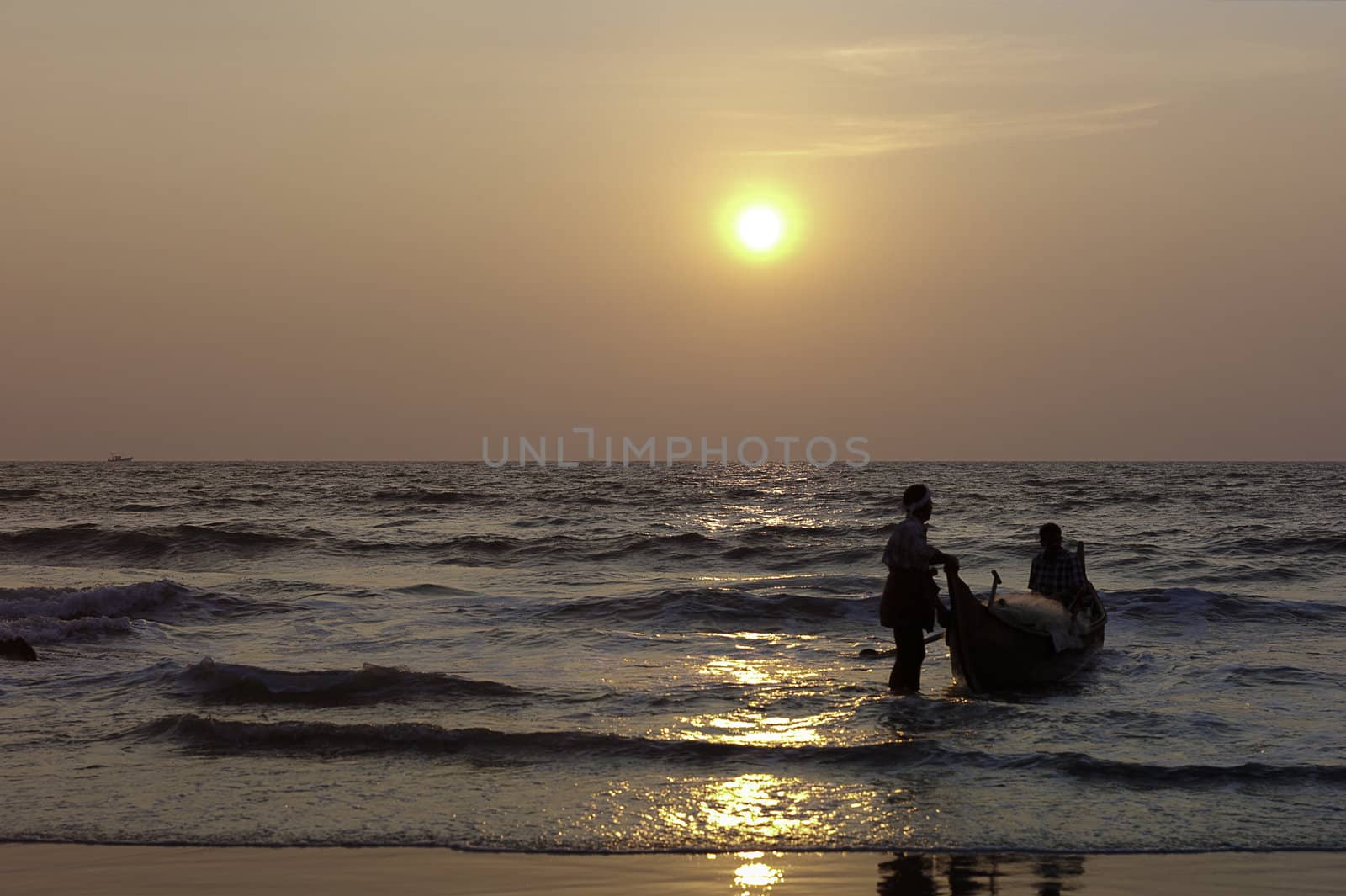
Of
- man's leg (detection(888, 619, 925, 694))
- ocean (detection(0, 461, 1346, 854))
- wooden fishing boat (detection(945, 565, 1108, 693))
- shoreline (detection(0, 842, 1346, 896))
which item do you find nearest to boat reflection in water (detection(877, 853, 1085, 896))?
shoreline (detection(0, 842, 1346, 896))

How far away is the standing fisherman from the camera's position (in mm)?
11778

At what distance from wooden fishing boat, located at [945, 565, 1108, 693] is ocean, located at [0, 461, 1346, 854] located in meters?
0.30

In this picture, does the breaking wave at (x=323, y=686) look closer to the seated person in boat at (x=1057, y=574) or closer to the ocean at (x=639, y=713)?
the ocean at (x=639, y=713)

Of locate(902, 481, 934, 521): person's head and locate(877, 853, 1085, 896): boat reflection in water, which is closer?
locate(877, 853, 1085, 896): boat reflection in water

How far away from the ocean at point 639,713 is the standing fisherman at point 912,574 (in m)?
0.82

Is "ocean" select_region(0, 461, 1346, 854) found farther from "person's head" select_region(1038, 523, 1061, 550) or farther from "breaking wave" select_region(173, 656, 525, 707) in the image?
"person's head" select_region(1038, 523, 1061, 550)

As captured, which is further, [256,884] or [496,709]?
[496,709]

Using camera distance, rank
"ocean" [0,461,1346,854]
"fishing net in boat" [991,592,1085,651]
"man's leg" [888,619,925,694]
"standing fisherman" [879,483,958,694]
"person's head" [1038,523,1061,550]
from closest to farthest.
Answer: "ocean" [0,461,1346,854] < "standing fisherman" [879,483,958,694] < "man's leg" [888,619,925,694] < "fishing net in boat" [991,592,1085,651] < "person's head" [1038,523,1061,550]

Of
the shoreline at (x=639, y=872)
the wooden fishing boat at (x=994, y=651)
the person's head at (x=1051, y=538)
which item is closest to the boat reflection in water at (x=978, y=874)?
the shoreline at (x=639, y=872)

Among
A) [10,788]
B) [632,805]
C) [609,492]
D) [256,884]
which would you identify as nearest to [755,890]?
[632,805]

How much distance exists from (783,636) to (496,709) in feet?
22.9

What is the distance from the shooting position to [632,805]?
28.4 ft

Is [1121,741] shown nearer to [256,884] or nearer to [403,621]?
[256,884]

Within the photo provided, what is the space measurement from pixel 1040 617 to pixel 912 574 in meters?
2.93
